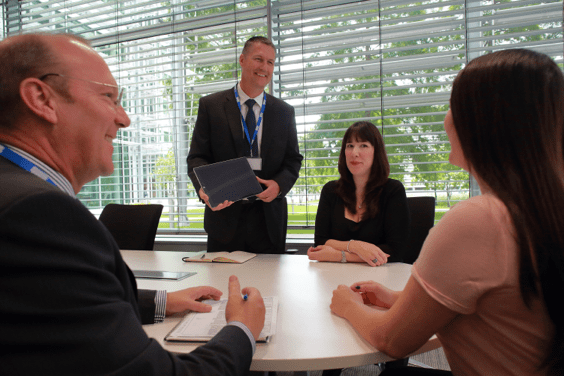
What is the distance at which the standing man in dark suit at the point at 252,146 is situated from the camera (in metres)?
2.55

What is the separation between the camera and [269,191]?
93.4 inches

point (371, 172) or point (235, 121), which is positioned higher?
point (235, 121)

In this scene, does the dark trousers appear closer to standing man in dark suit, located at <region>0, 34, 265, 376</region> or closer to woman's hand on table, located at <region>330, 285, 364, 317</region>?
woman's hand on table, located at <region>330, 285, 364, 317</region>

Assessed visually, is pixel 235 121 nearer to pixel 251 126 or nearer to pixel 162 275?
pixel 251 126

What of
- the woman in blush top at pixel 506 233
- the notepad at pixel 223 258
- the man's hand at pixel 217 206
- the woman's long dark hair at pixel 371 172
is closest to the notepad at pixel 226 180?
the man's hand at pixel 217 206

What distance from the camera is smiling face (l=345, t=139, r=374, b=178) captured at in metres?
2.44

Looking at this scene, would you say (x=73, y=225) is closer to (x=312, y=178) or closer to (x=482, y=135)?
(x=482, y=135)

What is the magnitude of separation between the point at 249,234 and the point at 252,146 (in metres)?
0.64

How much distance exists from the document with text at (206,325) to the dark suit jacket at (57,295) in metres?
0.35

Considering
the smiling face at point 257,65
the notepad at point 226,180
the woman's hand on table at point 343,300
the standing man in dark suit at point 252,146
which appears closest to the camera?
the woman's hand on table at point 343,300

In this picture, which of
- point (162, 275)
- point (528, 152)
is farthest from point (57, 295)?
point (162, 275)

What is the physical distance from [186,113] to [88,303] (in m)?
3.77

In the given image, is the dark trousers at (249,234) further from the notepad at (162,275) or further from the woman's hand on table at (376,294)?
the woman's hand on table at (376,294)

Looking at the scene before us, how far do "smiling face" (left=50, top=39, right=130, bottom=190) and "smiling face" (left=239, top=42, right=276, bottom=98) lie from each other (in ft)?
6.13
